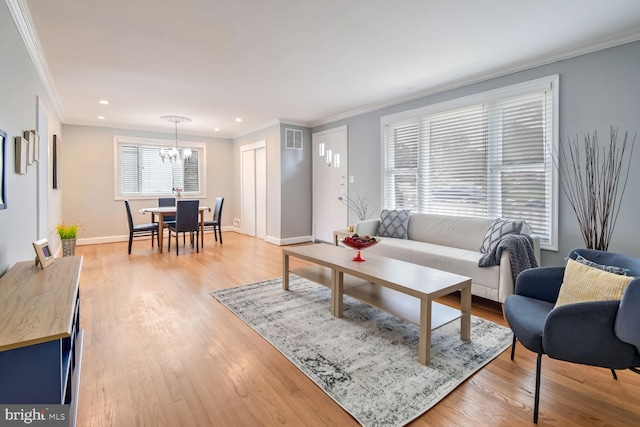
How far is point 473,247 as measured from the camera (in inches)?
144

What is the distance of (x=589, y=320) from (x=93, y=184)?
760 cm

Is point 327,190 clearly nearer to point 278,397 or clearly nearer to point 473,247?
point 473,247

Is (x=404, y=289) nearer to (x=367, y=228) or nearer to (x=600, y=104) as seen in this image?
(x=367, y=228)

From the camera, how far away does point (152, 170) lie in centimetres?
710

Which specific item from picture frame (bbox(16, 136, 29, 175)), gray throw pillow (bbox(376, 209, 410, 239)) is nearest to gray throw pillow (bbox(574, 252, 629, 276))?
gray throw pillow (bbox(376, 209, 410, 239))

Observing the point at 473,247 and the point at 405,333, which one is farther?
the point at 473,247

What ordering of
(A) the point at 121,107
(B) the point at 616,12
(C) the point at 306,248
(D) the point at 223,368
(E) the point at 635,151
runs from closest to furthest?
1. (D) the point at 223,368
2. (B) the point at 616,12
3. (E) the point at 635,151
4. (C) the point at 306,248
5. (A) the point at 121,107

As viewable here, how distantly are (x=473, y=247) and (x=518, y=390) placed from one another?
6.62 ft

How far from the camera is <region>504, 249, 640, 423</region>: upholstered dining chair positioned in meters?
1.48

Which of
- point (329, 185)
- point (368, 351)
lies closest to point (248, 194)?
point (329, 185)

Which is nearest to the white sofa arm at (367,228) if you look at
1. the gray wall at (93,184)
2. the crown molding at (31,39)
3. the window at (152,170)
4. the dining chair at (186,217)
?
the dining chair at (186,217)

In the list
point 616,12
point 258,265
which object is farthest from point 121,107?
point 616,12

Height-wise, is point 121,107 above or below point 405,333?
above

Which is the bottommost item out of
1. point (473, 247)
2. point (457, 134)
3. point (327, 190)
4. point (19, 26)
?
point (473, 247)
